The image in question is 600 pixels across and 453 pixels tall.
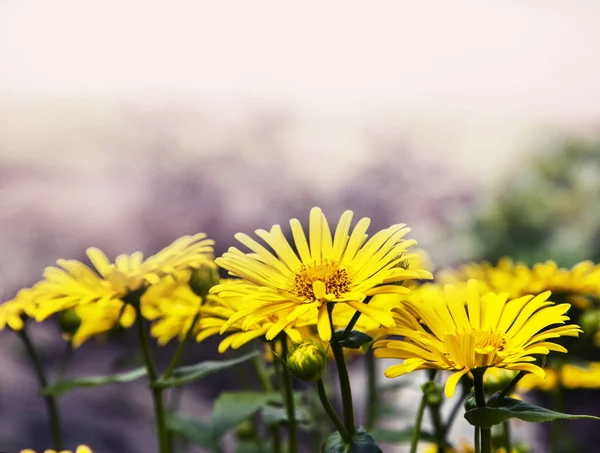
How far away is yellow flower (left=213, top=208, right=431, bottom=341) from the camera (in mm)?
316

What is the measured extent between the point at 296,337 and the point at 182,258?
9 cm

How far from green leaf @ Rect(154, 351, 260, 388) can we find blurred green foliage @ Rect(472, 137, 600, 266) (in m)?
0.90

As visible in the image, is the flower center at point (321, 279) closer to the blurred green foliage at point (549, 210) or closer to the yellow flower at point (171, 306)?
the yellow flower at point (171, 306)

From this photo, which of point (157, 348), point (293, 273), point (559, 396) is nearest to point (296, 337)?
point (293, 273)

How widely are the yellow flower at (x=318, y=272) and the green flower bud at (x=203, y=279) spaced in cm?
7

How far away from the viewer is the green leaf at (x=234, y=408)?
0.46 meters

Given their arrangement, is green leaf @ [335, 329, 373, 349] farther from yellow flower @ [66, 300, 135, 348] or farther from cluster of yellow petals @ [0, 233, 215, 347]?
yellow flower @ [66, 300, 135, 348]

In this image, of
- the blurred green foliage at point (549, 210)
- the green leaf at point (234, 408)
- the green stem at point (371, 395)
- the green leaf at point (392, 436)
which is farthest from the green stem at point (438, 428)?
the blurred green foliage at point (549, 210)

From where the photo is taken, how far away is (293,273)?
0.38 metres

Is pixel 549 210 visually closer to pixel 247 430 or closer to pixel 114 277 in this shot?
pixel 247 430

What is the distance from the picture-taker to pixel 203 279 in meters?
0.45

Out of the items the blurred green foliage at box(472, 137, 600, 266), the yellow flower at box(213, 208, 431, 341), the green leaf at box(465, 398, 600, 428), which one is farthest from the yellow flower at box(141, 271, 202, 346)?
→ the blurred green foliage at box(472, 137, 600, 266)

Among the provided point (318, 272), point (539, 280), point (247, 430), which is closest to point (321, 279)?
point (318, 272)

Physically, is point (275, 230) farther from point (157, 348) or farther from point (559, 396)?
point (157, 348)
